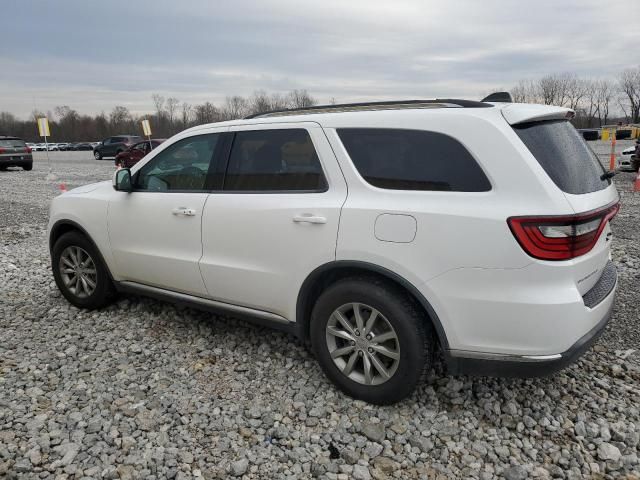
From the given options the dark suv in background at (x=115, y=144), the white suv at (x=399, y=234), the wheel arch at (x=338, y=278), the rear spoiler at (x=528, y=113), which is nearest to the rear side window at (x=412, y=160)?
the white suv at (x=399, y=234)

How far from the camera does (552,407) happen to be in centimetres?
303

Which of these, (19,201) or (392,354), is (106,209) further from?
(19,201)

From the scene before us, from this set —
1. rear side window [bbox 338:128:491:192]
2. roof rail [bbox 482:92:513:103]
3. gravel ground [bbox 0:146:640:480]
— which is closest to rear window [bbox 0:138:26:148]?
gravel ground [bbox 0:146:640:480]

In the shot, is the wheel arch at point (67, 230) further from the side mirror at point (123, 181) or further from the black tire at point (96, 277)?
the side mirror at point (123, 181)

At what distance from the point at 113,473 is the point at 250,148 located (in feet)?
7.13

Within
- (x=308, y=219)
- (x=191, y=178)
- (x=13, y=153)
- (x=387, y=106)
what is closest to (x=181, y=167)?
(x=191, y=178)

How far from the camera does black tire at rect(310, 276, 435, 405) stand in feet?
9.15

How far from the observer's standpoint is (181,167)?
12.9ft

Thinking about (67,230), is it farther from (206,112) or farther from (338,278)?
(206,112)

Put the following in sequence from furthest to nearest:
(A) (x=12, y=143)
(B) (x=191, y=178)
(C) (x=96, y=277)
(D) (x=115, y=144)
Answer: (D) (x=115, y=144) < (A) (x=12, y=143) < (C) (x=96, y=277) < (B) (x=191, y=178)

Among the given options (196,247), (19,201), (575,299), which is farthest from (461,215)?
(19,201)

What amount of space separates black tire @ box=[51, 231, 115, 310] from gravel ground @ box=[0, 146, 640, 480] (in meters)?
0.35

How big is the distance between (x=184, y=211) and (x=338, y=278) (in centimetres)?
136

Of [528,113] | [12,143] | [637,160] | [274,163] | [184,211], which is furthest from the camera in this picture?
[12,143]
